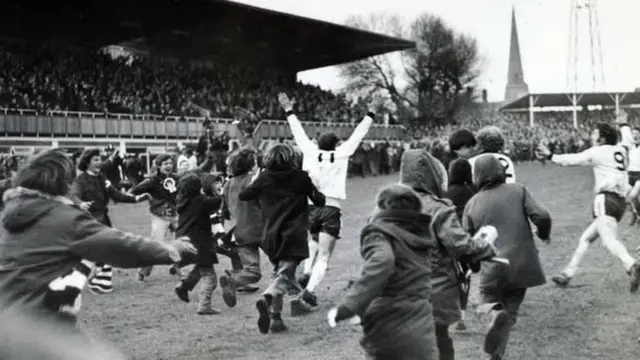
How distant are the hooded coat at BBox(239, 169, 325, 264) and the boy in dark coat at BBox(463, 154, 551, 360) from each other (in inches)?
68.4

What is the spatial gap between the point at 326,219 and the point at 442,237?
10.8ft

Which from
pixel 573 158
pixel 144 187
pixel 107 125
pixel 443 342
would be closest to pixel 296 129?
pixel 144 187

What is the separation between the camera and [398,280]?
156 inches

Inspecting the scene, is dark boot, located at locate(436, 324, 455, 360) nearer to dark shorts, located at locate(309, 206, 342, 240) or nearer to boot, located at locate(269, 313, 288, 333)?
boot, located at locate(269, 313, 288, 333)

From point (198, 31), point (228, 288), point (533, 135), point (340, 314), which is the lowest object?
point (228, 288)

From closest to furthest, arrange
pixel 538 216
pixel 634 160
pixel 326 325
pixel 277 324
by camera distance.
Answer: pixel 538 216 < pixel 277 324 < pixel 326 325 < pixel 634 160

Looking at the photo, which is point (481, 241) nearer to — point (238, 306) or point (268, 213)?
point (268, 213)

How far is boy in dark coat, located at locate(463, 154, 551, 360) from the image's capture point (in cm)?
535

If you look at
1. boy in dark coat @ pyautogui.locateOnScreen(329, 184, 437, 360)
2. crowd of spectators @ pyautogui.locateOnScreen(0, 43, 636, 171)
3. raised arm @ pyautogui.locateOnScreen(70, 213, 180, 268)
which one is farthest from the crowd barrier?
boy in dark coat @ pyautogui.locateOnScreen(329, 184, 437, 360)

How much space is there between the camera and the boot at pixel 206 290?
746 cm

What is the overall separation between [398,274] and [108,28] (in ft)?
99.5

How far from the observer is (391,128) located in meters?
46.4

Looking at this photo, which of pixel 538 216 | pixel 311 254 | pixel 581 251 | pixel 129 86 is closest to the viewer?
pixel 538 216

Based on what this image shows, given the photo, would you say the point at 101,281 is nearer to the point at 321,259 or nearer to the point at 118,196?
the point at 118,196
